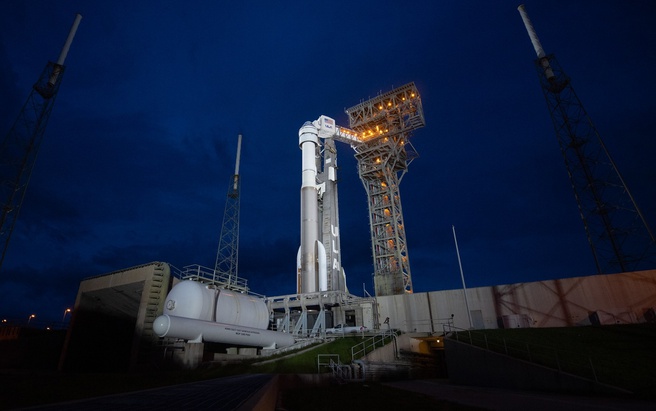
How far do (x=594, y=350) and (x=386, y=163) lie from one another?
1510 inches

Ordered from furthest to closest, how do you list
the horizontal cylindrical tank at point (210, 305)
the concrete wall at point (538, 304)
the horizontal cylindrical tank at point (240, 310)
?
the concrete wall at point (538, 304) < the horizontal cylindrical tank at point (240, 310) < the horizontal cylindrical tank at point (210, 305)

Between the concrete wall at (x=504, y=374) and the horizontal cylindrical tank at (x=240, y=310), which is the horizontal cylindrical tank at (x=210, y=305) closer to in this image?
the horizontal cylindrical tank at (x=240, y=310)

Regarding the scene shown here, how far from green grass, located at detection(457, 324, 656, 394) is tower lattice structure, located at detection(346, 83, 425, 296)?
2297 centimetres

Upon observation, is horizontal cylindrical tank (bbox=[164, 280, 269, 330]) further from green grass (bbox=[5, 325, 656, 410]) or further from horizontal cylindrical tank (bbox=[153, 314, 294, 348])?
green grass (bbox=[5, 325, 656, 410])

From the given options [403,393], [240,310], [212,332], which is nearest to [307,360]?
[212,332]

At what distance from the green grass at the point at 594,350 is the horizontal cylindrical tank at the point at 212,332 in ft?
51.9

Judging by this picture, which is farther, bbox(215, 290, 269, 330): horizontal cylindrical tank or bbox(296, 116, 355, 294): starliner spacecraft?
bbox(296, 116, 355, 294): starliner spacecraft

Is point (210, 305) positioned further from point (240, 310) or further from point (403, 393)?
point (403, 393)

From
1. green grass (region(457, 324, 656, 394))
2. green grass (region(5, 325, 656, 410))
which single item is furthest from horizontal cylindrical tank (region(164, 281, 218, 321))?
green grass (region(457, 324, 656, 394))

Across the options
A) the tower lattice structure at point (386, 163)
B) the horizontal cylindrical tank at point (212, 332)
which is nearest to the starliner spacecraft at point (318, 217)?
the tower lattice structure at point (386, 163)

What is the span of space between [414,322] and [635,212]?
29.1m

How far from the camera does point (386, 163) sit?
2085 inches

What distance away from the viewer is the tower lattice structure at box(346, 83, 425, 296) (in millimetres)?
48938

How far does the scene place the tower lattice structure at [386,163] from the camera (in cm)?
4894
